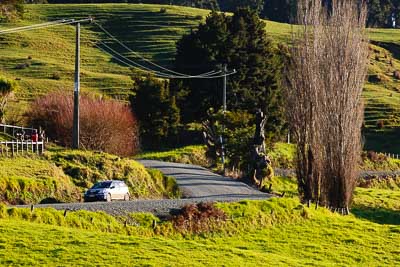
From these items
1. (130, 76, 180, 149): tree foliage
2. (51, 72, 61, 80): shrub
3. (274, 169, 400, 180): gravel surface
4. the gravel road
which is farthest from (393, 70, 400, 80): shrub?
the gravel road

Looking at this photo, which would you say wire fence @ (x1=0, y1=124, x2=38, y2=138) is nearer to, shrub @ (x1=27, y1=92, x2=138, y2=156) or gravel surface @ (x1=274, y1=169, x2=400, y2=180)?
shrub @ (x1=27, y1=92, x2=138, y2=156)

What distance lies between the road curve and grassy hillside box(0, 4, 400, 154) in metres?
17.7

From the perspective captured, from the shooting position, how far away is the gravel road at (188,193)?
3195 cm

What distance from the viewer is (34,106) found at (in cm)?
6356

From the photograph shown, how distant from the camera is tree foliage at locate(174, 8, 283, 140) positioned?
70938 mm

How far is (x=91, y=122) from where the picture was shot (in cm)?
5769

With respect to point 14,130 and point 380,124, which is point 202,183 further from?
point 380,124

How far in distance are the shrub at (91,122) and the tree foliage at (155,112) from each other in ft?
16.4

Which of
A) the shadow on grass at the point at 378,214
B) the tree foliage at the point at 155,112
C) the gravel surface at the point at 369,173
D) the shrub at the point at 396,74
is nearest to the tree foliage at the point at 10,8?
the tree foliage at the point at 155,112

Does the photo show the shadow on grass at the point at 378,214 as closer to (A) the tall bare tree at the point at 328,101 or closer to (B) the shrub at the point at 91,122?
(A) the tall bare tree at the point at 328,101

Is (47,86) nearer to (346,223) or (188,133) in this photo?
(188,133)

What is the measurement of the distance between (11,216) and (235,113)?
3290 centimetres

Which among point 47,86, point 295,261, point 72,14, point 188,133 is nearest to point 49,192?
point 295,261

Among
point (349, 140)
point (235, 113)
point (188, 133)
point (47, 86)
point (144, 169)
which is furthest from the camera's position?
point (47, 86)
